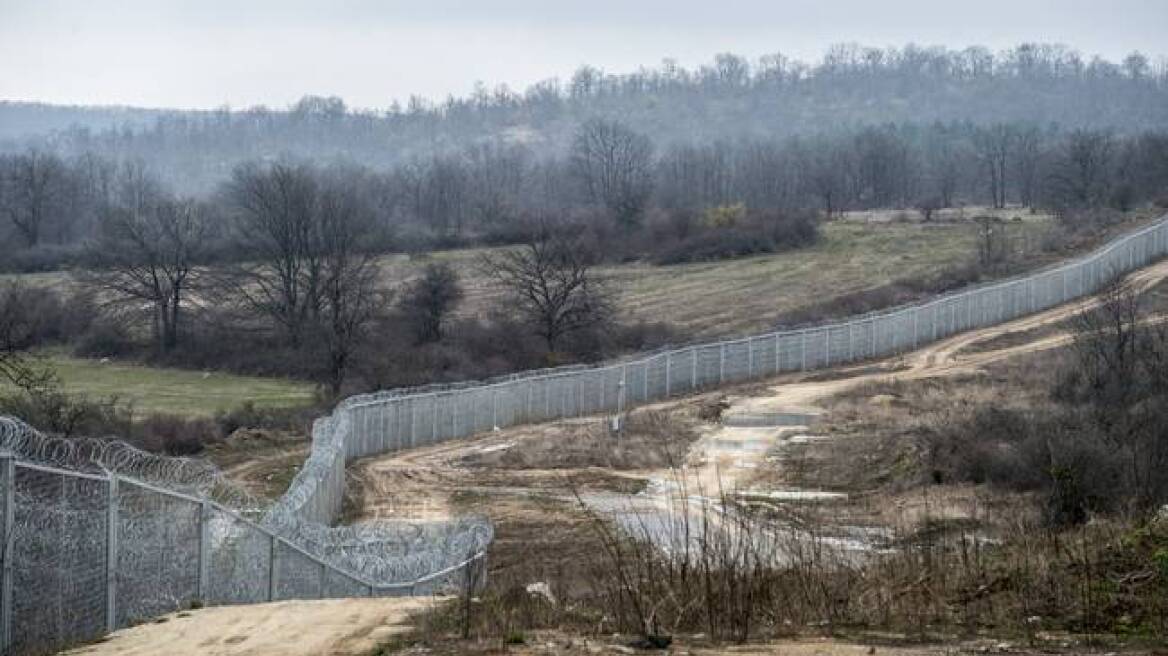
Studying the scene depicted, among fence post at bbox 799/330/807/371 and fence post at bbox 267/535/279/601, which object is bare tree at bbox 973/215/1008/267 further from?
fence post at bbox 267/535/279/601

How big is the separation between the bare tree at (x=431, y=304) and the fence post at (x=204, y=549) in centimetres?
6398

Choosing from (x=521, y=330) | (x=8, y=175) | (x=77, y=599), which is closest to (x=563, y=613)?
(x=77, y=599)

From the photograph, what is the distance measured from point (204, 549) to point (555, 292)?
6335cm

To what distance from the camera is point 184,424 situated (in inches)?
2156

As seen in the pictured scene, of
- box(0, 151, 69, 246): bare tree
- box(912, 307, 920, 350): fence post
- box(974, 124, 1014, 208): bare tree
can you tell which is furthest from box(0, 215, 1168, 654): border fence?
box(974, 124, 1014, 208): bare tree

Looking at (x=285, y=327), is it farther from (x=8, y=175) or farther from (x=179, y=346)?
(x=8, y=175)

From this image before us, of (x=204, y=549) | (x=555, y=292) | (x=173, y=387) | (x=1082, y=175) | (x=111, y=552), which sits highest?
(x=1082, y=175)

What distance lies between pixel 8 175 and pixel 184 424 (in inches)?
4070

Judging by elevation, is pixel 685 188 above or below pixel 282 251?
above

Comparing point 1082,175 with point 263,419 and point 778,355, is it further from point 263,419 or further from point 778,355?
point 263,419

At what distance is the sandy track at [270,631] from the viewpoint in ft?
41.7

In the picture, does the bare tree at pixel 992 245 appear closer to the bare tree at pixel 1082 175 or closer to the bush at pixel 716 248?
the bare tree at pixel 1082 175

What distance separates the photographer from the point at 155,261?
96750mm

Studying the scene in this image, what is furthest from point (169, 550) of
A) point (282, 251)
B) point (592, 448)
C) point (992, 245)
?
point (992, 245)
